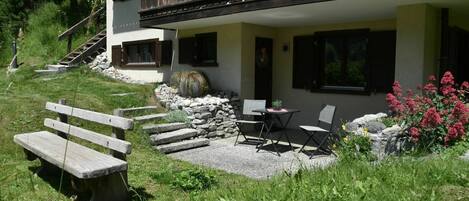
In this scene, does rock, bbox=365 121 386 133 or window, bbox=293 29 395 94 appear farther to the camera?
window, bbox=293 29 395 94

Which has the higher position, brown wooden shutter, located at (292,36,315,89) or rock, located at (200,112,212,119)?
brown wooden shutter, located at (292,36,315,89)

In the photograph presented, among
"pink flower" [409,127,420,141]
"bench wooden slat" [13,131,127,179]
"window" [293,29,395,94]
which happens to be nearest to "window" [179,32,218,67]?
"window" [293,29,395,94]

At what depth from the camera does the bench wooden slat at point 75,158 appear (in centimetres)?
418

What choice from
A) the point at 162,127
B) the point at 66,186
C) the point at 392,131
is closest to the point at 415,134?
the point at 392,131

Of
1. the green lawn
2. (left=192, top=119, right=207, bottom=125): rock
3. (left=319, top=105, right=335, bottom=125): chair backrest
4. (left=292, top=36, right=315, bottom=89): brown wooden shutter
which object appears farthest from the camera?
(left=292, top=36, right=315, bottom=89): brown wooden shutter

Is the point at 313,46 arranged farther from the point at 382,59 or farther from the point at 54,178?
the point at 54,178

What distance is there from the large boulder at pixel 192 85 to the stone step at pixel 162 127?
1.26 m

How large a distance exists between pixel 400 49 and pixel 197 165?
4.30 metres

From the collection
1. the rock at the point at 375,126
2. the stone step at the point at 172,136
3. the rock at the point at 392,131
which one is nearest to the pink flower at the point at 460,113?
the rock at the point at 392,131

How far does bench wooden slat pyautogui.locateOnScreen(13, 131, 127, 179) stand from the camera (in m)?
4.18

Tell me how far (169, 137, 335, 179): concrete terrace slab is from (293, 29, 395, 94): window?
101 inches

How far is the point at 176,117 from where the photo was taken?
9.34m

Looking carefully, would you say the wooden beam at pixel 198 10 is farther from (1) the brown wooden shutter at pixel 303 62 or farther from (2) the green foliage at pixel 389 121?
(1) the brown wooden shutter at pixel 303 62

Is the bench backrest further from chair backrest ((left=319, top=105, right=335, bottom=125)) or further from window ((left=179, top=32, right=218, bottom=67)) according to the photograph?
window ((left=179, top=32, right=218, bottom=67))
